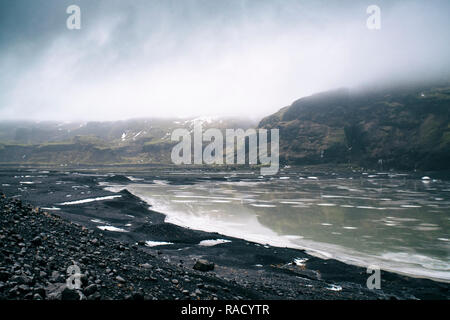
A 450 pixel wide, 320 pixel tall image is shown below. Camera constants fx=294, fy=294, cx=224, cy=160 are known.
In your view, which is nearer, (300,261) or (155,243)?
(300,261)

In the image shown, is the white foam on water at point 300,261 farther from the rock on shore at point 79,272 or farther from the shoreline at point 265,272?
the rock on shore at point 79,272

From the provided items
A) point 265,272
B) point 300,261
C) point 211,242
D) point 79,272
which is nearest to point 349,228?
point 300,261

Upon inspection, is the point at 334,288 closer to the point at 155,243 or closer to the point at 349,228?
the point at 155,243

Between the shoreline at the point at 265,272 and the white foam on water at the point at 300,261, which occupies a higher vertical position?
the shoreline at the point at 265,272

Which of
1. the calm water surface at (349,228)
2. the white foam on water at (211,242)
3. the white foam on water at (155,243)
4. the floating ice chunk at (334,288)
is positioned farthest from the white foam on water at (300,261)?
the white foam on water at (155,243)

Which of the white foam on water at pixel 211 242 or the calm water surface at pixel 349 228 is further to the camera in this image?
the white foam on water at pixel 211 242

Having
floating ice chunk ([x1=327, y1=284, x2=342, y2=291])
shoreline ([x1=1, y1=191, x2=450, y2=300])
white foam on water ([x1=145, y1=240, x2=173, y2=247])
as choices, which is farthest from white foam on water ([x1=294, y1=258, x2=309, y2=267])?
white foam on water ([x1=145, y1=240, x2=173, y2=247])

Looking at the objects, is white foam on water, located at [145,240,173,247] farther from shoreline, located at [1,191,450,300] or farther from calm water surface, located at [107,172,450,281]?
calm water surface, located at [107,172,450,281]

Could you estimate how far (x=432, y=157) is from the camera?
19062cm

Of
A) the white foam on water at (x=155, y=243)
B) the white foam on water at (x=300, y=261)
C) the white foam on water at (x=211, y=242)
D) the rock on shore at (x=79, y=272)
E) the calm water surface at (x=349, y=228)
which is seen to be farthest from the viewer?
the white foam on water at (x=211, y=242)

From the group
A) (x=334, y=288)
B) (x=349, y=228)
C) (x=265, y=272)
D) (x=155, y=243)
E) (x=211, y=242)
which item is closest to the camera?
(x=334, y=288)

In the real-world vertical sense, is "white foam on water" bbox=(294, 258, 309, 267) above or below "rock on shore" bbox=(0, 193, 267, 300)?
below
